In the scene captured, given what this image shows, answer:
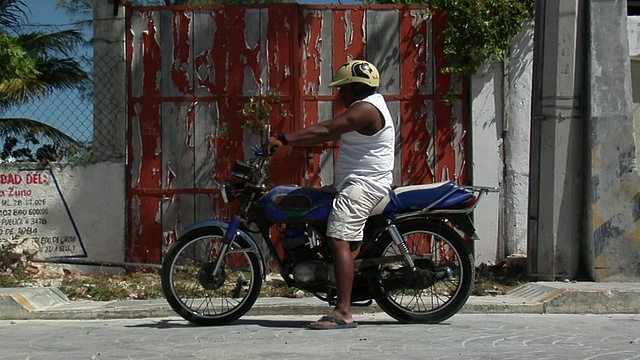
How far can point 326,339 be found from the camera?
632cm

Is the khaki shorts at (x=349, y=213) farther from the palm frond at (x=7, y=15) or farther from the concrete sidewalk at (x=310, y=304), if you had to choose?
the palm frond at (x=7, y=15)

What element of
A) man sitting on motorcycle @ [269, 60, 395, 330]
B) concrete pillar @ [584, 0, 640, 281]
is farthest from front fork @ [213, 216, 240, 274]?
concrete pillar @ [584, 0, 640, 281]

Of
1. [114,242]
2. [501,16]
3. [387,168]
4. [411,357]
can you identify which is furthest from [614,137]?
[114,242]

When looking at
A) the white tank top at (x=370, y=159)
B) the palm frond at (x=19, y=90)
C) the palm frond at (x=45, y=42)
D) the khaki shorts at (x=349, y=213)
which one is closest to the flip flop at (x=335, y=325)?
the khaki shorts at (x=349, y=213)

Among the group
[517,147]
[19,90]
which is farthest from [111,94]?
[19,90]

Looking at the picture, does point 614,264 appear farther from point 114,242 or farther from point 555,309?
point 114,242

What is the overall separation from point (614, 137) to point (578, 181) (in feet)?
1.65

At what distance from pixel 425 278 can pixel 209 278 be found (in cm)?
149

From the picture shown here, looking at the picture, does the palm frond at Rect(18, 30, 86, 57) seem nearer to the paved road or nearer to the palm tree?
the palm tree

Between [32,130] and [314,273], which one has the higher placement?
[32,130]

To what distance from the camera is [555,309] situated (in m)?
8.12

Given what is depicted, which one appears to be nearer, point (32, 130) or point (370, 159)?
point (370, 159)

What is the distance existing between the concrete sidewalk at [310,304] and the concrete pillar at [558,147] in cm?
53

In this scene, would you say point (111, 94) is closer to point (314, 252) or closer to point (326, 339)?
point (314, 252)
